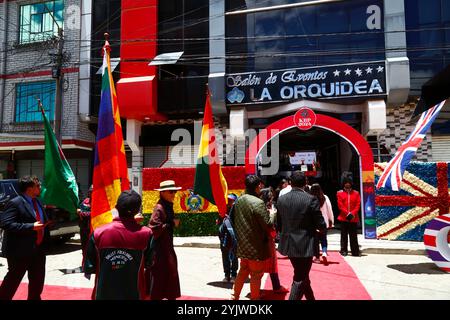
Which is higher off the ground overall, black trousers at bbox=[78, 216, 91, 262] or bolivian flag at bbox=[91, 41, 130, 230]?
bolivian flag at bbox=[91, 41, 130, 230]

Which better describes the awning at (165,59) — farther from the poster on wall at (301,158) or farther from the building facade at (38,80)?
the poster on wall at (301,158)

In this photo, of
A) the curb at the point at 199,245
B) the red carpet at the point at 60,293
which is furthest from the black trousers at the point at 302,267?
the curb at the point at 199,245

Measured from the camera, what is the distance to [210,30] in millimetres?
14445

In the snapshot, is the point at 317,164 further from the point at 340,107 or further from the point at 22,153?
the point at 22,153

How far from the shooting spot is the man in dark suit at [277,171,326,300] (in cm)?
438

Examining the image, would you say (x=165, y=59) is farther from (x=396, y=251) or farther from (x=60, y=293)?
(x=60, y=293)

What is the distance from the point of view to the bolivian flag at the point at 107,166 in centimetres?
439

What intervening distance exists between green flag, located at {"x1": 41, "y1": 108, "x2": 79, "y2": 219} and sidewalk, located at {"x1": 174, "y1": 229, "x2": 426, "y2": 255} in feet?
17.3

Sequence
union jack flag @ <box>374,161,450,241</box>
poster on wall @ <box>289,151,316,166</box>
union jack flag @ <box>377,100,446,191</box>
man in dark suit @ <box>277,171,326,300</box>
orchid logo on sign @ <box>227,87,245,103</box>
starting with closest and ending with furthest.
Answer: man in dark suit @ <box>277,171,326,300</box> < union jack flag @ <box>377,100,446,191</box> < union jack flag @ <box>374,161,450,241</box> < orchid logo on sign @ <box>227,87,245,103</box> < poster on wall @ <box>289,151,316,166</box>

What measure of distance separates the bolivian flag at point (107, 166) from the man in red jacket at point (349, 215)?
5576mm

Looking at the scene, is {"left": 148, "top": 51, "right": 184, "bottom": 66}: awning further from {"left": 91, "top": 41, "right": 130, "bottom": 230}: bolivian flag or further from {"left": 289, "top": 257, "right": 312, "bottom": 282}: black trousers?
{"left": 289, "top": 257, "right": 312, "bottom": 282}: black trousers

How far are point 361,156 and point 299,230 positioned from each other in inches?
273

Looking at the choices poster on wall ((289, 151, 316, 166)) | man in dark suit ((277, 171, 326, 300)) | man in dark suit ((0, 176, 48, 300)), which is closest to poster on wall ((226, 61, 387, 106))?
poster on wall ((289, 151, 316, 166))
